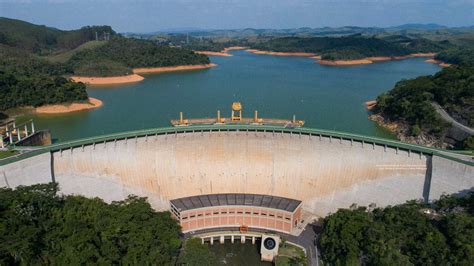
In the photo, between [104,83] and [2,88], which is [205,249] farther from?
[104,83]

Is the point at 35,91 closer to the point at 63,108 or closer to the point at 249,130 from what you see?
the point at 63,108

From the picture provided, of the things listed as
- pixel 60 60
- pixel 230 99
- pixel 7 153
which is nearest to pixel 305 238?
pixel 7 153

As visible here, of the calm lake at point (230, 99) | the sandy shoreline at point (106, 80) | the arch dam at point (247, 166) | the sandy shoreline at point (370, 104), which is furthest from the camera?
the sandy shoreline at point (106, 80)

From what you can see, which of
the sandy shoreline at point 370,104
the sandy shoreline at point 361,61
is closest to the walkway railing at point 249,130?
the sandy shoreline at point 370,104

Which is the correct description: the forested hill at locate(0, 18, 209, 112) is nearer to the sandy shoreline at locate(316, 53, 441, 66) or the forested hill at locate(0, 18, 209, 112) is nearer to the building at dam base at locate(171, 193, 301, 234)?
the sandy shoreline at locate(316, 53, 441, 66)

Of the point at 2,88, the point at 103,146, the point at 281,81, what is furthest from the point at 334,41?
the point at 103,146

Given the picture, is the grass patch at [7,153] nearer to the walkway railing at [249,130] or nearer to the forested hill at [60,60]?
the walkway railing at [249,130]

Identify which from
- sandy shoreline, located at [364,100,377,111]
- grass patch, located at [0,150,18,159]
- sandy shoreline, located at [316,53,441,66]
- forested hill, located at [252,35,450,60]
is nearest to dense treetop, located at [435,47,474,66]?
sandy shoreline, located at [316,53,441,66]
